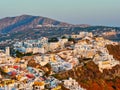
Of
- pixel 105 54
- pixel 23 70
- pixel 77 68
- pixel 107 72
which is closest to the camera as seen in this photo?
pixel 23 70

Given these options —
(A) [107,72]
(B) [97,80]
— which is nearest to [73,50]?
(A) [107,72]

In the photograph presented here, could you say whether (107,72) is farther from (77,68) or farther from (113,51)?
(113,51)

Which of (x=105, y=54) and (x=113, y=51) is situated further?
(x=113, y=51)

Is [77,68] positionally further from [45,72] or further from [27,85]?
[27,85]

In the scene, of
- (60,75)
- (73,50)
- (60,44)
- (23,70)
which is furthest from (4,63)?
(60,44)

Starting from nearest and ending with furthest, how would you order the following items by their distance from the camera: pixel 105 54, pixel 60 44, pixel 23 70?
pixel 23 70
pixel 105 54
pixel 60 44

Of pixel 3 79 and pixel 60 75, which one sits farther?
pixel 60 75
